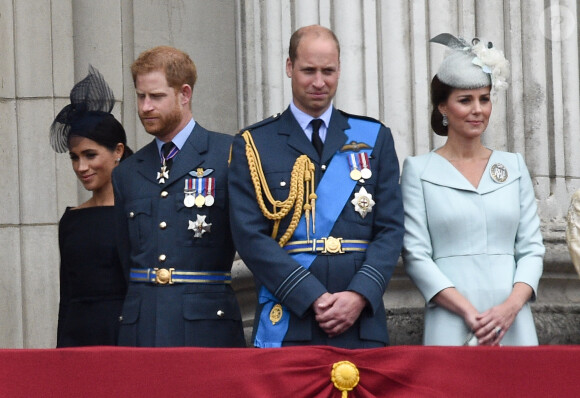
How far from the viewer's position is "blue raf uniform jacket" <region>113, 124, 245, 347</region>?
15.5ft

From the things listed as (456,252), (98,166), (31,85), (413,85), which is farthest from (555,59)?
(31,85)

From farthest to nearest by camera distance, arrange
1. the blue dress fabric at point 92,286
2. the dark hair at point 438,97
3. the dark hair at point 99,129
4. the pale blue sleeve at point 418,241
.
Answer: the dark hair at point 99,129 → the blue dress fabric at point 92,286 → the dark hair at point 438,97 → the pale blue sleeve at point 418,241

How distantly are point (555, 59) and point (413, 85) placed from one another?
660 mm

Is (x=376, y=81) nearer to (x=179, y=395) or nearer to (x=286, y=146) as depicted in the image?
(x=286, y=146)

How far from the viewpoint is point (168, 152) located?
4965 mm

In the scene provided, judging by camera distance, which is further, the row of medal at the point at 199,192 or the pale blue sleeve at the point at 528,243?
the row of medal at the point at 199,192

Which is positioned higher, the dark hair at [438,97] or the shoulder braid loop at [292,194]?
the dark hair at [438,97]

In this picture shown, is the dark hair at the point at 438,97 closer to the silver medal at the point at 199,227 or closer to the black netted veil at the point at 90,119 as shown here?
the silver medal at the point at 199,227

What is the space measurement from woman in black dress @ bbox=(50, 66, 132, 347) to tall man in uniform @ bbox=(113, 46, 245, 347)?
0.23 m

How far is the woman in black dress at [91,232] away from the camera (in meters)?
5.16

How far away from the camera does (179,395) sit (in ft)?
13.0

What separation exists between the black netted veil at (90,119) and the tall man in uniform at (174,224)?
0.40m

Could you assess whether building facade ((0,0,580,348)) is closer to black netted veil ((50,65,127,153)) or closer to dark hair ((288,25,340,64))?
black netted veil ((50,65,127,153))

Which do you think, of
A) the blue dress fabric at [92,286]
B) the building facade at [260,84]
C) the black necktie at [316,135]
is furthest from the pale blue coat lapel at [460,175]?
the blue dress fabric at [92,286]
